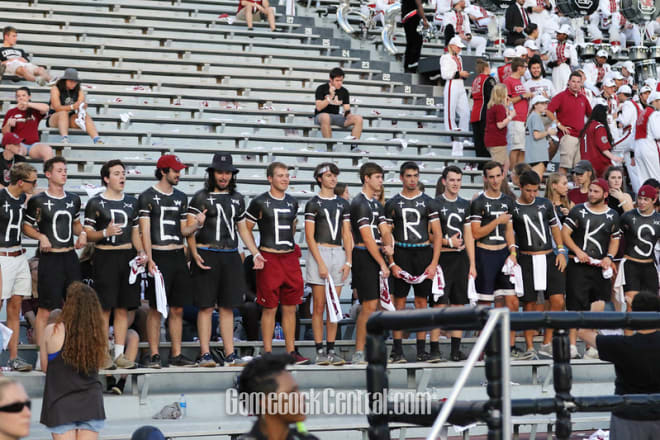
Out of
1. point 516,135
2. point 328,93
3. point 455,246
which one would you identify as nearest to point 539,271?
point 455,246

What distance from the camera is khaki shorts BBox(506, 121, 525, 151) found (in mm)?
13586

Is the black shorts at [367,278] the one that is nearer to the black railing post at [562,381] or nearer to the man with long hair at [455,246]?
the man with long hair at [455,246]

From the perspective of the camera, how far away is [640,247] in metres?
10.7

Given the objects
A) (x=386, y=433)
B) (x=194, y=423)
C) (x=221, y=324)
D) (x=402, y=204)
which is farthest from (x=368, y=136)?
(x=386, y=433)

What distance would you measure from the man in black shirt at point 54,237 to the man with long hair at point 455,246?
3.49 m

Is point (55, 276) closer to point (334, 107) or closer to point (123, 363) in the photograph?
point (123, 363)

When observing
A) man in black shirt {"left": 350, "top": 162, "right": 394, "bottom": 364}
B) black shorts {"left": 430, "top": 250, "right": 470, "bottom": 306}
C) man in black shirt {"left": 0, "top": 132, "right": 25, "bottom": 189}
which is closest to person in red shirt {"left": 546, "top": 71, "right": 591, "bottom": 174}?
black shorts {"left": 430, "top": 250, "right": 470, "bottom": 306}

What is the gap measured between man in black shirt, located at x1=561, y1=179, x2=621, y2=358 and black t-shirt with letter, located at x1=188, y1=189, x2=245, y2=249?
11.5 feet

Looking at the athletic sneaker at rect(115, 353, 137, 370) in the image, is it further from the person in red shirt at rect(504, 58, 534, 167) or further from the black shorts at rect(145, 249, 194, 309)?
the person in red shirt at rect(504, 58, 534, 167)

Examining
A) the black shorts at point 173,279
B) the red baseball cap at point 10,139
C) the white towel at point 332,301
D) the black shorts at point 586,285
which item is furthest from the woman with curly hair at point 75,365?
the black shorts at point 586,285

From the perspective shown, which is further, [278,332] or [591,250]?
[591,250]

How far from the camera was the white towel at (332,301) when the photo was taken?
31.2ft

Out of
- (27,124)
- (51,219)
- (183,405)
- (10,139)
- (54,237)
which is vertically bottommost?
(183,405)

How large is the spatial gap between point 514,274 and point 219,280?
9.65ft
